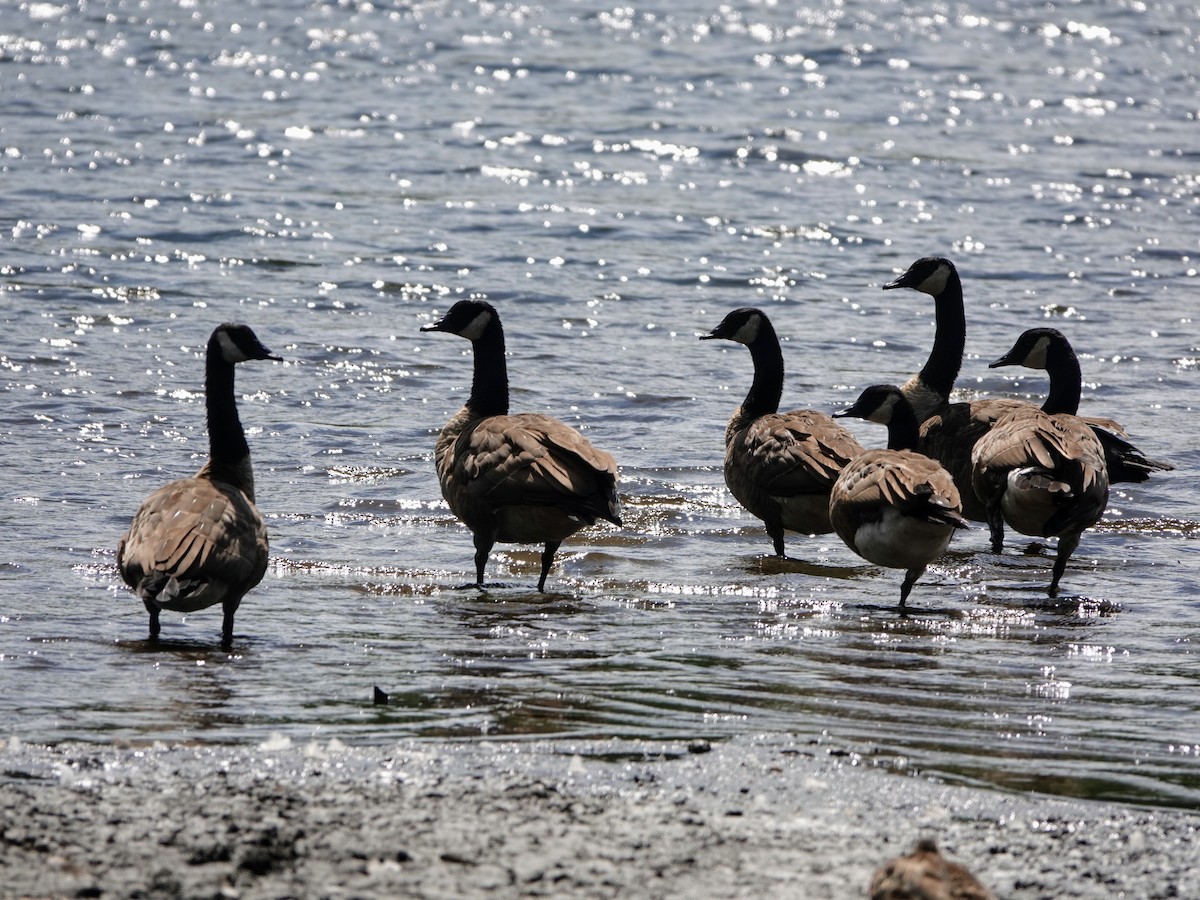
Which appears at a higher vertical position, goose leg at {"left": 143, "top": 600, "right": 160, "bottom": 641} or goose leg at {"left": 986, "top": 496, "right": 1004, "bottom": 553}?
goose leg at {"left": 986, "top": 496, "right": 1004, "bottom": 553}

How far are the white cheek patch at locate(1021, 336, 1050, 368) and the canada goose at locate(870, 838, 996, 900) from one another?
7.35 m

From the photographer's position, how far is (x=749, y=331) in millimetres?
11562

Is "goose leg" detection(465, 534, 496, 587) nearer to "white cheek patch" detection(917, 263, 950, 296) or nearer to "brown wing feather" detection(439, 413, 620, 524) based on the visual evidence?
"brown wing feather" detection(439, 413, 620, 524)


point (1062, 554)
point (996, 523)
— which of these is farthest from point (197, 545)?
point (996, 523)

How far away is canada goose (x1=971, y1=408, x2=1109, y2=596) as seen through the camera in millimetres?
9195

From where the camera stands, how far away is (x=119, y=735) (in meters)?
6.14

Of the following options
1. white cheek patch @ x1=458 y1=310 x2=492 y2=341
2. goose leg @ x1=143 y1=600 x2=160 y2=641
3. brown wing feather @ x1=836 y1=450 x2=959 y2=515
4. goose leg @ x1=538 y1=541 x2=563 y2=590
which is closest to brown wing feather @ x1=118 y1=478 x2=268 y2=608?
goose leg @ x1=143 y1=600 x2=160 y2=641

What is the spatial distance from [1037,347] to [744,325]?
196 centimetres

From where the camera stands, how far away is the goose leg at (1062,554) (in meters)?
9.26

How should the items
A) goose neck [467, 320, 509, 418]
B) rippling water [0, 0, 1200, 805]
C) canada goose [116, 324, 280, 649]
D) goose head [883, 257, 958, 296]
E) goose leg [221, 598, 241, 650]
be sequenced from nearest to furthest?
1. rippling water [0, 0, 1200, 805]
2. canada goose [116, 324, 280, 649]
3. goose leg [221, 598, 241, 650]
4. goose neck [467, 320, 509, 418]
5. goose head [883, 257, 958, 296]

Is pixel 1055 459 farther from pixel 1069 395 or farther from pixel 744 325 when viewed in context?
pixel 744 325

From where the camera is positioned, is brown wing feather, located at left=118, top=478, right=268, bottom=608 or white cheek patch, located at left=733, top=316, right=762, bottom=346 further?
white cheek patch, located at left=733, top=316, right=762, bottom=346

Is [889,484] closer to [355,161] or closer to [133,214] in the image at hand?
[133,214]

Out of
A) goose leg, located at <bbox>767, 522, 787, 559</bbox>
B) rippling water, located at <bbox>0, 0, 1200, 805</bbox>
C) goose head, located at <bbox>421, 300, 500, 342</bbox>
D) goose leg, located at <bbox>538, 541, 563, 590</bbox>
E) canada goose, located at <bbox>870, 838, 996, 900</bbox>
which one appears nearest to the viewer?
canada goose, located at <bbox>870, 838, 996, 900</bbox>
